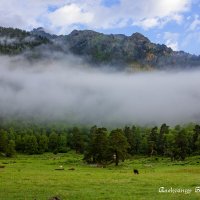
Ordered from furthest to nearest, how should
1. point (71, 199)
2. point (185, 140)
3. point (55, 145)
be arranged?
point (55, 145), point (185, 140), point (71, 199)

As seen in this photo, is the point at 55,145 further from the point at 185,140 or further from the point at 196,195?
the point at 196,195

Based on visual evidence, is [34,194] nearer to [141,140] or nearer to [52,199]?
[52,199]

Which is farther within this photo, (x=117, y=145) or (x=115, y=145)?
(x=117, y=145)

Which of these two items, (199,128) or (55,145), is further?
(55,145)

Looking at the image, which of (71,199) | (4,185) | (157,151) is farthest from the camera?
(157,151)

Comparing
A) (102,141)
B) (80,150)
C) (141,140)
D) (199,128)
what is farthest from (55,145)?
(102,141)

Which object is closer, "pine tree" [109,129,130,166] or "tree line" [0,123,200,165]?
"pine tree" [109,129,130,166]

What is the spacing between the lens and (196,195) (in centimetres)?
3875

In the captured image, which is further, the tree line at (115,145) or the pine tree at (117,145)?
the tree line at (115,145)

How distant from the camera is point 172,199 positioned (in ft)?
121

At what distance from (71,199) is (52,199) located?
3.06 metres

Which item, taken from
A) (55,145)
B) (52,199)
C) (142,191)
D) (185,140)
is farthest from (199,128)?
(52,199)

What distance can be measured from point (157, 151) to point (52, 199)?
441 feet

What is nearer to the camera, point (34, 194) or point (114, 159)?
point (34, 194)
